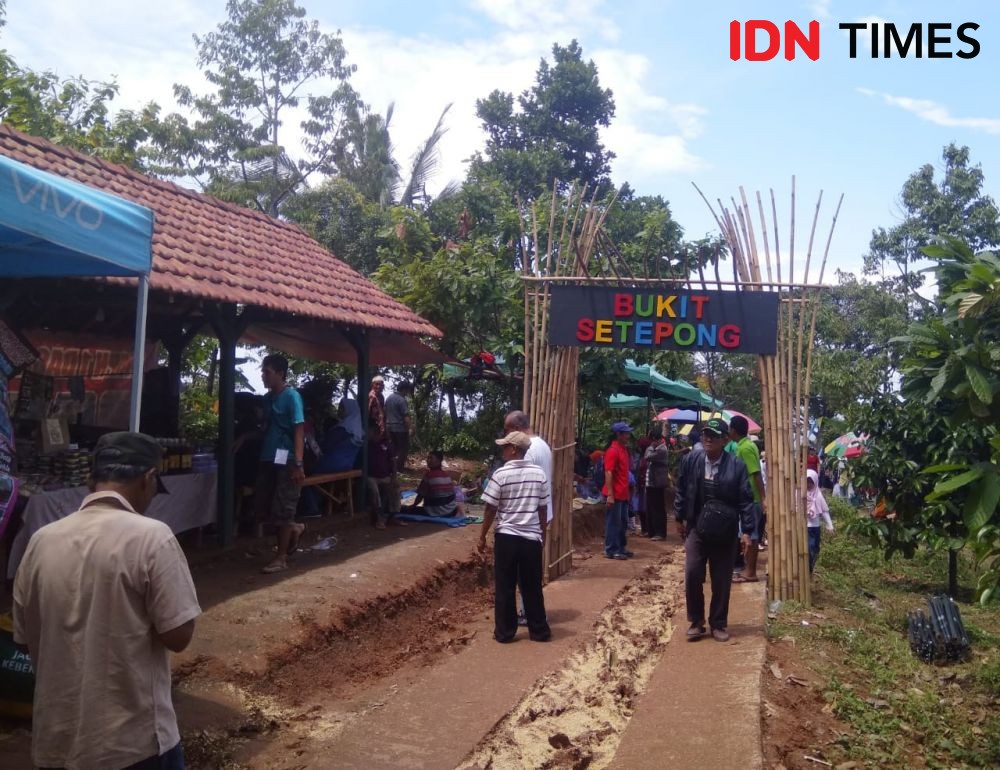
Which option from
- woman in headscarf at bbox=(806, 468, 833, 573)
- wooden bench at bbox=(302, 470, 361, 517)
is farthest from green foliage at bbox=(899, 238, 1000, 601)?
wooden bench at bbox=(302, 470, 361, 517)

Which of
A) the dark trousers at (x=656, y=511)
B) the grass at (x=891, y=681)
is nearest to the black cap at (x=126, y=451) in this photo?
the grass at (x=891, y=681)

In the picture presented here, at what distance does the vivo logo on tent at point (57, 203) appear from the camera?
14.0ft

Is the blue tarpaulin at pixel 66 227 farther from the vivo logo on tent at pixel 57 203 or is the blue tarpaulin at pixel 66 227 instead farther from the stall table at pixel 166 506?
the stall table at pixel 166 506

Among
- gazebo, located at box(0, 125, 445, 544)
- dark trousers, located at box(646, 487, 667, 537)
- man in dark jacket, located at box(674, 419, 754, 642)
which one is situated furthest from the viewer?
dark trousers, located at box(646, 487, 667, 537)

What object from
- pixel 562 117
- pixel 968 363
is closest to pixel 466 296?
pixel 968 363

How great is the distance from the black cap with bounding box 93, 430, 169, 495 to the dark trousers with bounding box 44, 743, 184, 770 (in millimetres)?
900

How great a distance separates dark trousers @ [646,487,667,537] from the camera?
46.1 ft

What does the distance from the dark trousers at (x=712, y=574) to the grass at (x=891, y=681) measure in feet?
1.86

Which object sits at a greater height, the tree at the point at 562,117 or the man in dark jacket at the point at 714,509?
the tree at the point at 562,117

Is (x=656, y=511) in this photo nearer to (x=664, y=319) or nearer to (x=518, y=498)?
(x=664, y=319)

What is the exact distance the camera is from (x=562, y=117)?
3102 cm

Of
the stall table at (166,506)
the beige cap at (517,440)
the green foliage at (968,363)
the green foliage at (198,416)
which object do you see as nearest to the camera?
the green foliage at (968,363)

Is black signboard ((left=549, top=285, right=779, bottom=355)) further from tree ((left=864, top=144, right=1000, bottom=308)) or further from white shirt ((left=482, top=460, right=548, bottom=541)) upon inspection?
tree ((left=864, top=144, right=1000, bottom=308))

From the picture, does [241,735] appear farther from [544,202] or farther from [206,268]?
[544,202]
